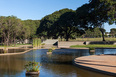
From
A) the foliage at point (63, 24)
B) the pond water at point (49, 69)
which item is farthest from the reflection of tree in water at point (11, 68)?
the foliage at point (63, 24)

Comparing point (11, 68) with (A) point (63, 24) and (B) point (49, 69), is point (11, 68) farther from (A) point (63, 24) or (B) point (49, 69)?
(A) point (63, 24)

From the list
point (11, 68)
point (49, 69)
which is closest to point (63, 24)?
point (11, 68)

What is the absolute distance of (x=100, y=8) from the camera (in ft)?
107

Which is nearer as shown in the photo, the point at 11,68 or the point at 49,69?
the point at 49,69

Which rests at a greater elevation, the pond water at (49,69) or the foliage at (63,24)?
the foliage at (63,24)

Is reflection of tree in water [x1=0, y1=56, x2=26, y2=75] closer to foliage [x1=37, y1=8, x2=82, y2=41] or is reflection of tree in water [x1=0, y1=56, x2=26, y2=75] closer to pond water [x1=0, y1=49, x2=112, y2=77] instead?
pond water [x1=0, y1=49, x2=112, y2=77]

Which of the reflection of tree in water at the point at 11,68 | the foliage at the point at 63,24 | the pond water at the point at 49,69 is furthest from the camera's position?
the foliage at the point at 63,24

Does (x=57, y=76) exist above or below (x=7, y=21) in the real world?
below

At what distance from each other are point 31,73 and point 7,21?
55810 millimetres

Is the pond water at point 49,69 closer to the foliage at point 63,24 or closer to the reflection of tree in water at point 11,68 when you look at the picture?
the reflection of tree in water at point 11,68

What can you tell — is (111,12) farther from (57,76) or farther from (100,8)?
(57,76)

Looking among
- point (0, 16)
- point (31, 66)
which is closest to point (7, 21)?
point (0, 16)

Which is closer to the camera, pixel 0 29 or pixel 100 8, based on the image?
pixel 100 8

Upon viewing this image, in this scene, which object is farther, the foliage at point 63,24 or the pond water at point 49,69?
the foliage at point 63,24
